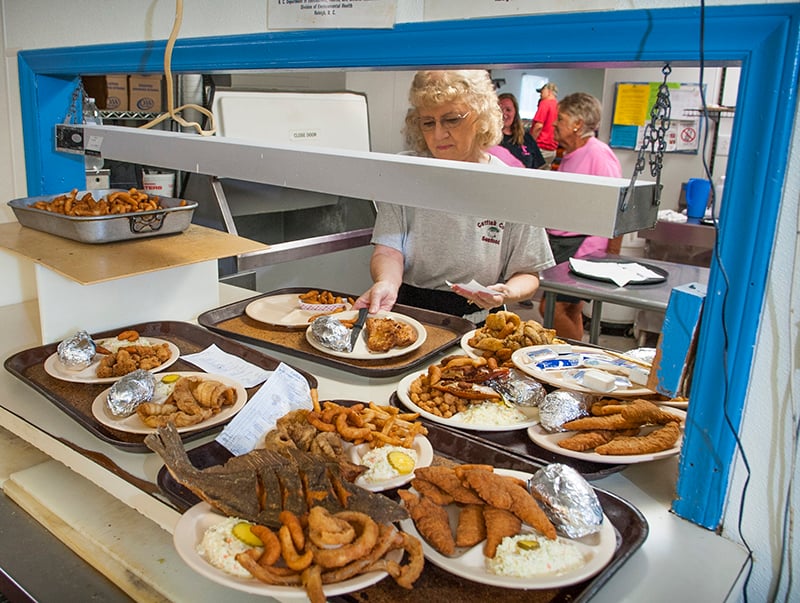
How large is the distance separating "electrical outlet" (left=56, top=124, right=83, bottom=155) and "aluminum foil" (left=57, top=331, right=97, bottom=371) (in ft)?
2.58

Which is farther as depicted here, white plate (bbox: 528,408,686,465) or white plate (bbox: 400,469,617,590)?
white plate (bbox: 528,408,686,465)

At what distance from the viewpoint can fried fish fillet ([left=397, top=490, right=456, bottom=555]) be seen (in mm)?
949

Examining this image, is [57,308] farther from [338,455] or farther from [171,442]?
[338,455]

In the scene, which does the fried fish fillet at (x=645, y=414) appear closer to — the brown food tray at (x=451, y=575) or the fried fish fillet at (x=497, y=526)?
the brown food tray at (x=451, y=575)

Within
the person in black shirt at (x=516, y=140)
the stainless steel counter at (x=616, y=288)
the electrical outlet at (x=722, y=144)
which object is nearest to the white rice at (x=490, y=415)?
the stainless steel counter at (x=616, y=288)

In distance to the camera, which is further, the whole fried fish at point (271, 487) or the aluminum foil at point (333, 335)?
the aluminum foil at point (333, 335)

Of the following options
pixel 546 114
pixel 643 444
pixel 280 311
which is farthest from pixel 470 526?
pixel 546 114

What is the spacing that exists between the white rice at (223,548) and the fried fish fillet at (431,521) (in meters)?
0.24

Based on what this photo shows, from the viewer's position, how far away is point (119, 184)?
2906 millimetres

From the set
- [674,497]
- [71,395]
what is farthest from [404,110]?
[674,497]

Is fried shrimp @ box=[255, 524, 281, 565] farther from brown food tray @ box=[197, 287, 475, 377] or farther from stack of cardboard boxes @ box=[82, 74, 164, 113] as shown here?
stack of cardboard boxes @ box=[82, 74, 164, 113]

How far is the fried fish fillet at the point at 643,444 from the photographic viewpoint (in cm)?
119

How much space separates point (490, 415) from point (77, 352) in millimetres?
961

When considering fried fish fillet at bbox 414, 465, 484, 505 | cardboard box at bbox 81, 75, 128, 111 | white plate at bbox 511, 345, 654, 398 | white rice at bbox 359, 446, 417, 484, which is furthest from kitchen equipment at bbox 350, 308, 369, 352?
cardboard box at bbox 81, 75, 128, 111
